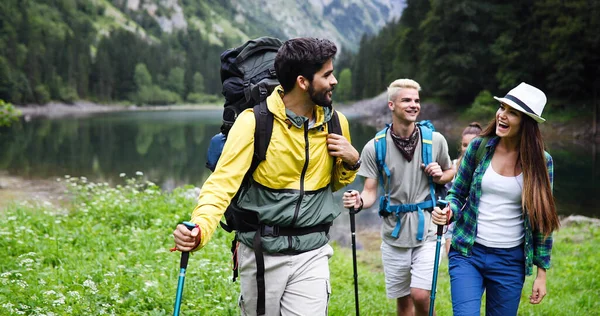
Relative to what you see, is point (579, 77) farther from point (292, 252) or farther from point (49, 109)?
point (49, 109)

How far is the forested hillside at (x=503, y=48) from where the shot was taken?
39.5 meters

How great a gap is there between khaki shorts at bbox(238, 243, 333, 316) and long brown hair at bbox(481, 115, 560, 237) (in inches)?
59.4

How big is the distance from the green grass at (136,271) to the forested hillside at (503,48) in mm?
32570

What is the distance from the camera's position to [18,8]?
112 meters

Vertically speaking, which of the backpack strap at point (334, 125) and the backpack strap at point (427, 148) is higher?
the backpack strap at point (334, 125)

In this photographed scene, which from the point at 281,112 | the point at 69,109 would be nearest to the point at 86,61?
the point at 69,109

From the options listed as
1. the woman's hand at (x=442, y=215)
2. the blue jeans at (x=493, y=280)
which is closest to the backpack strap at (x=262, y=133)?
the woman's hand at (x=442, y=215)

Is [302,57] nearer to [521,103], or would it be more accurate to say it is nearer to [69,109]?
[521,103]

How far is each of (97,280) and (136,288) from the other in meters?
0.61

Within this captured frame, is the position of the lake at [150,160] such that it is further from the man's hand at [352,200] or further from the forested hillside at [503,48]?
the forested hillside at [503,48]

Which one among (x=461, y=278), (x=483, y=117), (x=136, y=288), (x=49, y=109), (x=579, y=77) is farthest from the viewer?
(x=49, y=109)

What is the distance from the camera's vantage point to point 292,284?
11.7ft

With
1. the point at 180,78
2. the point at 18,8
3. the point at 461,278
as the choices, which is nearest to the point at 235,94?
the point at 461,278

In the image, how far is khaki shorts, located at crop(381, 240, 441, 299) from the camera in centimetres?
512
